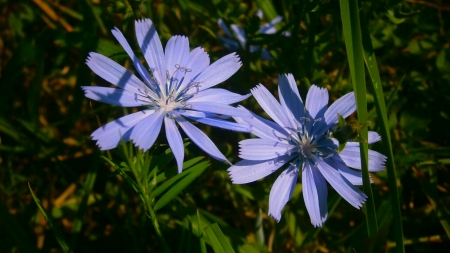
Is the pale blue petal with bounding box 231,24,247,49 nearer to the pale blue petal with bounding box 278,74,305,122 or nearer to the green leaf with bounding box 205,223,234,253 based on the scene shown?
the pale blue petal with bounding box 278,74,305,122

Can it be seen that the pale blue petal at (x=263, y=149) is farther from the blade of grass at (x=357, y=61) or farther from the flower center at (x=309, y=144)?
the blade of grass at (x=357, y=61)

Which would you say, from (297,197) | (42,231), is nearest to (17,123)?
(42,231)

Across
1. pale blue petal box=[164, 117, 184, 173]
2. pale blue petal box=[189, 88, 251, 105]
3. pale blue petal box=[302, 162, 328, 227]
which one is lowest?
pale blue petal box=[302, 162, 328, 227]

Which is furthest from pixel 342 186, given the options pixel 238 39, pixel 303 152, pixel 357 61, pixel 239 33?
pixel 239 33

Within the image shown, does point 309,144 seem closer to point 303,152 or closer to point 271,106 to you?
point 303,152

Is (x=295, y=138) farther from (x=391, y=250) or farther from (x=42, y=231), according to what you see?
(x=42, y=231)

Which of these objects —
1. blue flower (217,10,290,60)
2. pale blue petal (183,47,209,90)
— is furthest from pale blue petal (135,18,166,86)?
blue flower (217,10,290,60)
